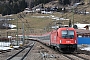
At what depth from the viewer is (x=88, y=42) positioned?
208ft

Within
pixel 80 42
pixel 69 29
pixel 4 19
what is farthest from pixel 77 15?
pixel 69 29

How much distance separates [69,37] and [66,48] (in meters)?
1.54

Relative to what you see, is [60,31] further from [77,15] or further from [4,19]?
[77,15]

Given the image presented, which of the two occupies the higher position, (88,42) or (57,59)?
(57,59)

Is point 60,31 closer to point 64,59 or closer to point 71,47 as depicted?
point 71,47

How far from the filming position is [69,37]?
37688 mm

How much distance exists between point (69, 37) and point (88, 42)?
26.6 m

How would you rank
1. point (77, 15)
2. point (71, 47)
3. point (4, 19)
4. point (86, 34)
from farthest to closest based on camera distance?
point (77, 15) < point (4, 19) < point (86, 34) < point (71, 47)

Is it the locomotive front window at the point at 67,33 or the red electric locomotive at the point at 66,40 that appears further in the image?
the locomotive front window at the point at 67,33

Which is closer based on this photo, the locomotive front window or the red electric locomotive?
the red electric locomotive

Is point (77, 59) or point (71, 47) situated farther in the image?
point (71, 47)

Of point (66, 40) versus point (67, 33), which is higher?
point (67, 33)

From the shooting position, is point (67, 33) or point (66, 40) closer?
point (66, 40)

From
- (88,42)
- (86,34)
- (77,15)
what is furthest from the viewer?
(77,15)
